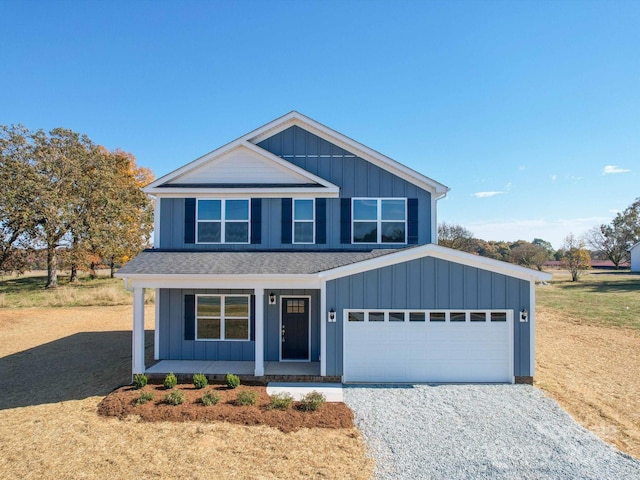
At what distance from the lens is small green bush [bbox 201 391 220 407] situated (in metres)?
8.05

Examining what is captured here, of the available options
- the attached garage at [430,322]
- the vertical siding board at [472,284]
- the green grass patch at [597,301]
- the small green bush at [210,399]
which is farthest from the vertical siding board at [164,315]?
the green grass patch at [597,301]

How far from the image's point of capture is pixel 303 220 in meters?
11.8

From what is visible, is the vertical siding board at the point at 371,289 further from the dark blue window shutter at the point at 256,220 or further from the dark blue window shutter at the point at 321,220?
the dark blue window shutter at the point at 256,220

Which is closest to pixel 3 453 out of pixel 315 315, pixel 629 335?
pixel 315 315

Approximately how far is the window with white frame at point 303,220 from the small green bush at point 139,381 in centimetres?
559

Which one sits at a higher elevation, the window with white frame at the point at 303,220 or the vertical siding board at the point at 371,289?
the window with white frame at the point at 303,220

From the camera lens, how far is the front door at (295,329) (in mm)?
11297

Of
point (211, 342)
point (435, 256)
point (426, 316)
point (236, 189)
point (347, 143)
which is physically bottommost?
point (211, 342)

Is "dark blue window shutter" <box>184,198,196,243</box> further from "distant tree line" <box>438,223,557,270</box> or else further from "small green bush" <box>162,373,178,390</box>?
"distant tree line" <box>438,223,557,270</box>

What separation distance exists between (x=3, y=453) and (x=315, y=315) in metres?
7.42

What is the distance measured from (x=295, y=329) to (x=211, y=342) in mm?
2645

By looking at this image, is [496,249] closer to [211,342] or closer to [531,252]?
[531,252]

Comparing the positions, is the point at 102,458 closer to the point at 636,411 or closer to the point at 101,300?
the point at 636,411

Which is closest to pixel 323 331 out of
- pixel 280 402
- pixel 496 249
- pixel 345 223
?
pixel 280 402
